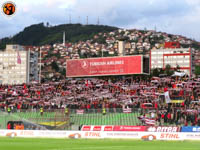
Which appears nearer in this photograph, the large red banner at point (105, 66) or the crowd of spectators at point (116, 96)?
the crowd of spectators at point (116, 96)

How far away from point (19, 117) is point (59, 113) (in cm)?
518

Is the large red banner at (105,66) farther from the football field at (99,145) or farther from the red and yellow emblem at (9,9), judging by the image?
the red and yellow emblem at (9,9)

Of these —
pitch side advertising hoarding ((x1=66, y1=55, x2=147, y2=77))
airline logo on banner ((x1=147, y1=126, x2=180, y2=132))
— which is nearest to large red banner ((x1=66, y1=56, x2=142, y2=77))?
pitch side advertising hoarding ((x1=66, y1=55, x2=147, y2=77))

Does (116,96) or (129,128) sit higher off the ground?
(116,96)

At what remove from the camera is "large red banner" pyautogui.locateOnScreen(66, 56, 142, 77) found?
7106 cm

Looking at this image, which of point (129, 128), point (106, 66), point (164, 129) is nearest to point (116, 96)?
point (106, 66)

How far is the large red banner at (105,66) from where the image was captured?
7106 cm

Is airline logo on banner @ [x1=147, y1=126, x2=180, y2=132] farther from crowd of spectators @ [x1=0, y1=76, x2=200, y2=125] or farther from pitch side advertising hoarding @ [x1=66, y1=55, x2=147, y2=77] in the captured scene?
pitch side advertising hoarding @ [x1=66, y1=55, x2=147, y2=77]

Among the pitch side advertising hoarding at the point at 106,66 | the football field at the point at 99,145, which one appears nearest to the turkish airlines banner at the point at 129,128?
the football field at the point at 99,145

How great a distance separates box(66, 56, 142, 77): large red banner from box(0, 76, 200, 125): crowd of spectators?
4.58ft

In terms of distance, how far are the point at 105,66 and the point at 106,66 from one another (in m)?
0.16

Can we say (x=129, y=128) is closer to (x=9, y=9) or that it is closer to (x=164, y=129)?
(x=164, y=129)

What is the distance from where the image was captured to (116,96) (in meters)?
→ 66.2

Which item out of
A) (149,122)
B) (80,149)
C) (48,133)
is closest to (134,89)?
(149,122)
